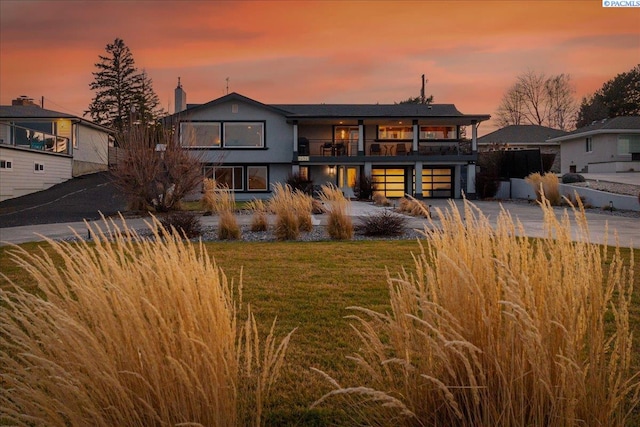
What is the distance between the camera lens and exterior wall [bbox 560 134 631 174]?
34.1m

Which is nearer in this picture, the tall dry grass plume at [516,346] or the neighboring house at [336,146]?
the tall dry grass plume at [516,346]

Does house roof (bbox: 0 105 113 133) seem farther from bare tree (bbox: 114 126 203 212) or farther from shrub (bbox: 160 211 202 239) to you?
shrub (bbox: 160 211 202 239)

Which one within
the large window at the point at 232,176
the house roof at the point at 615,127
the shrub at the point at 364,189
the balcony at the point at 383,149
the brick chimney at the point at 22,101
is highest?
the brick chimney at the point at 22,101

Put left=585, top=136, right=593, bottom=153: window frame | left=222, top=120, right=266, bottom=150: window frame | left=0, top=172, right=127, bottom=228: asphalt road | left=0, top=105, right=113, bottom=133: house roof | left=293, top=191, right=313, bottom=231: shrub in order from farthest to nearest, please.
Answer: left=585, top=136, right=593, bottom=153: window frame → left=0, top=105, right=113, bottom=133: house roof → left=222, top=120, right=266, bottom=150: window frame → left=0, top=172, right=127, bottom=228: asphalt road → left=293, top=191, right=313, bottom=231: shrub

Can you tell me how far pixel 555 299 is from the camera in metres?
2.20

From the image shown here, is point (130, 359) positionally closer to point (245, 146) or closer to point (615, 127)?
point (245, 146)

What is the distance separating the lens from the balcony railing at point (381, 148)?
101ft

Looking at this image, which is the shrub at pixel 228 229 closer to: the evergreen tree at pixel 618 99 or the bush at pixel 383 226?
the bush at pixel 383 226

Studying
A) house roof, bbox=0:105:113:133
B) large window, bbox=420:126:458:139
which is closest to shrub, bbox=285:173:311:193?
large window, bbox=420:126:458:139

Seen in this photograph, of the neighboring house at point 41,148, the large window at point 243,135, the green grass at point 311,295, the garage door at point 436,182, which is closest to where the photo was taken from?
the green grass at point 311,295

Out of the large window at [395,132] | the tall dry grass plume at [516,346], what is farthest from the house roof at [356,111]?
the tall dry grass plume at [516,346]

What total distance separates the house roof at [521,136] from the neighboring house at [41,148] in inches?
1208

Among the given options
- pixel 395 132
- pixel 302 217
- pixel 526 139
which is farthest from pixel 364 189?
pixel 526 139

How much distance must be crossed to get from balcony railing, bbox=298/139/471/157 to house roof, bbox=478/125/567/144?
1098 cm
